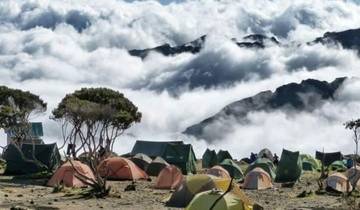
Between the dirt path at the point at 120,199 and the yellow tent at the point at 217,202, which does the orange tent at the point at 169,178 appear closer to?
the dirt path at the point at 120,199

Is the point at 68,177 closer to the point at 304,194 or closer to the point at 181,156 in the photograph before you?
the point at 304,194

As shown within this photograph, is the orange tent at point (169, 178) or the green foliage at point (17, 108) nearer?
the orange tent at point (169, 178)

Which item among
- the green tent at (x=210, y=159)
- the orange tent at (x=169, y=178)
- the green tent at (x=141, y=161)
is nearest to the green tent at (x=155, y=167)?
the green tent at (x=141, y=161)

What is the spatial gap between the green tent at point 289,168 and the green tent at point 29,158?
16.2 meters

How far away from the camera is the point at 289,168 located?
157ft

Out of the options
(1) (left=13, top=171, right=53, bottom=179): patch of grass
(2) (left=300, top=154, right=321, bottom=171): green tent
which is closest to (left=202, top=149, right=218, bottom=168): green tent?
(2) (left=300, top=154, right=321, bottom=171): green tent

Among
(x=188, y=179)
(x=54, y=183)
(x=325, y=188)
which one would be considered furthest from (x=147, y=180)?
(x=188, y=179)

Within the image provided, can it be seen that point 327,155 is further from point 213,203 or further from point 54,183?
point 213,203

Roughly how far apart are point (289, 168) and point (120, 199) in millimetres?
19190

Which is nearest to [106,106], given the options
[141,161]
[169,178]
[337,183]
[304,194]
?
[141,161]

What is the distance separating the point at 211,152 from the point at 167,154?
11374 mm

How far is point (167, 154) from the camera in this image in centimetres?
5400

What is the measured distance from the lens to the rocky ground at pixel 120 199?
29250 millimetres

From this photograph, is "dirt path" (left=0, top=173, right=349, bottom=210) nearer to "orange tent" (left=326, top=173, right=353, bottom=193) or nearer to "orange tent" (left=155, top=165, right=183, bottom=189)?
"orange tent" (left=155, top=165, right=183, bottom=189)
